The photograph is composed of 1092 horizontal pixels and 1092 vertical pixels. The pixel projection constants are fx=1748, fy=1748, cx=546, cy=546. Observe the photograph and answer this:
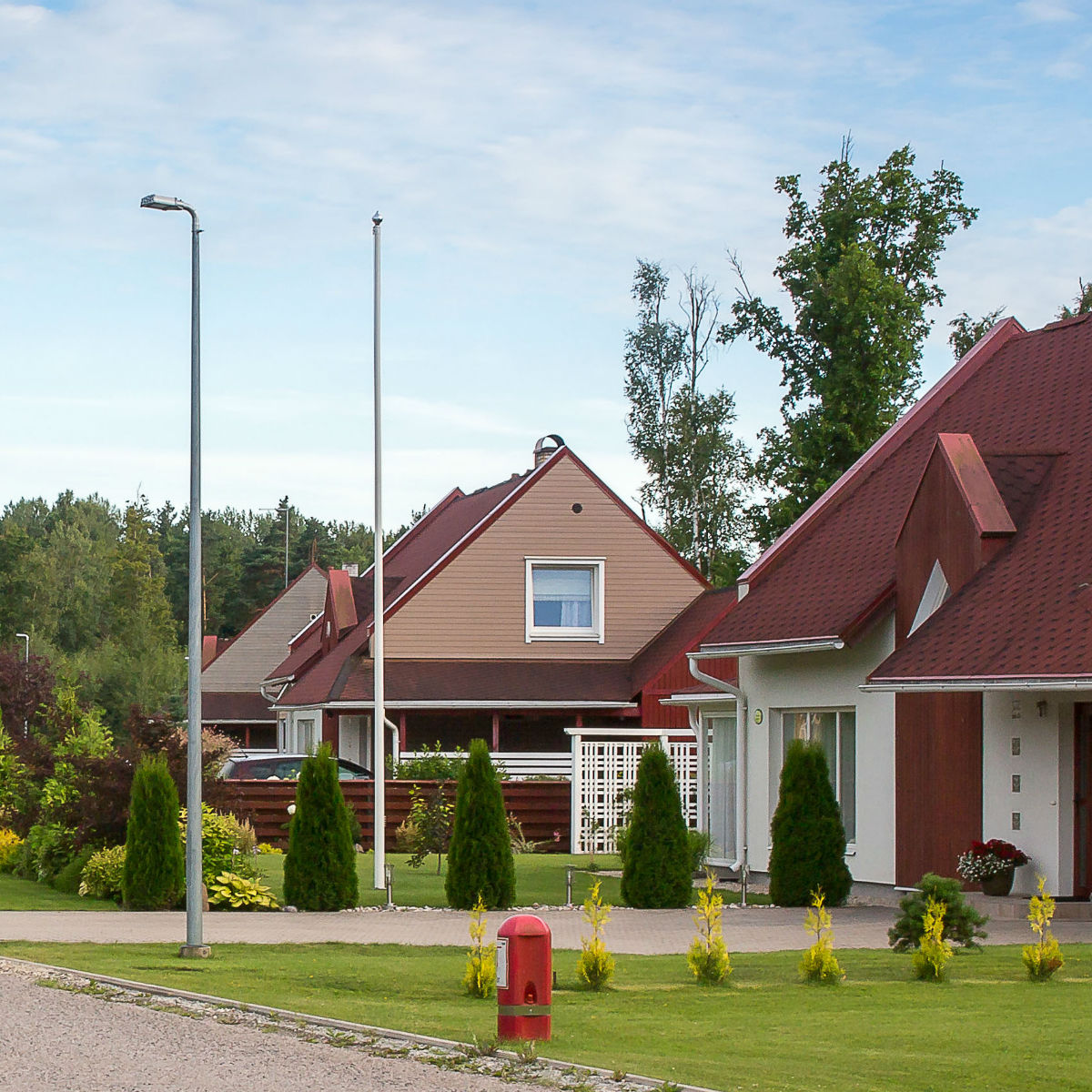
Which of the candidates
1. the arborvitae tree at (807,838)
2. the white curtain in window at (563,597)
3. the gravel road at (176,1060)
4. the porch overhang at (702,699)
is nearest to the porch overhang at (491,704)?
the white curtain in window at (563,597)

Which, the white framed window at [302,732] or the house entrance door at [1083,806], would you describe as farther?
the white framed window at [302,732]

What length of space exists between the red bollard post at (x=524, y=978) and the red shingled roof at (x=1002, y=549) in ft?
29.0

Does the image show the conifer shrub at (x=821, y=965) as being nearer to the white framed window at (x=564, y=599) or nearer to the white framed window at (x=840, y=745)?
the white framed window at (x=840, y=745)

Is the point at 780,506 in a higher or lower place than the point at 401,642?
higher

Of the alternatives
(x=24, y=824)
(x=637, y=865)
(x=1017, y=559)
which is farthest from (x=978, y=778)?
(x=24, y=824)

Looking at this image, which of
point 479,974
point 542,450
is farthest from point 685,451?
point 479,974

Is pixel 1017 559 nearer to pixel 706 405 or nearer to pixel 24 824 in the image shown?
pixel 24 824

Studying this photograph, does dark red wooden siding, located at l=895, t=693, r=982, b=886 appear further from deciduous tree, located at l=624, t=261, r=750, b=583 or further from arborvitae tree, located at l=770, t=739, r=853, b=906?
deciduous tree, located at l=624, t=261, r=750, b=583

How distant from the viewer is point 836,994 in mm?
12805

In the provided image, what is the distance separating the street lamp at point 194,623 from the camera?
15.4 meters

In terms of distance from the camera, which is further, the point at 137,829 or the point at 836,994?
the point at 137,829

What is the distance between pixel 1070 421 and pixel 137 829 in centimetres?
1254

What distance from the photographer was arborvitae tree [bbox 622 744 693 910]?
69.5 feet

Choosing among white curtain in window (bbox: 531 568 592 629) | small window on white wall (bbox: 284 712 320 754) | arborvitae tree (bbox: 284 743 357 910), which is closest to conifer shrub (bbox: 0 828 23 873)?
arborvitae tree (bbox: 284 743 357 910)
